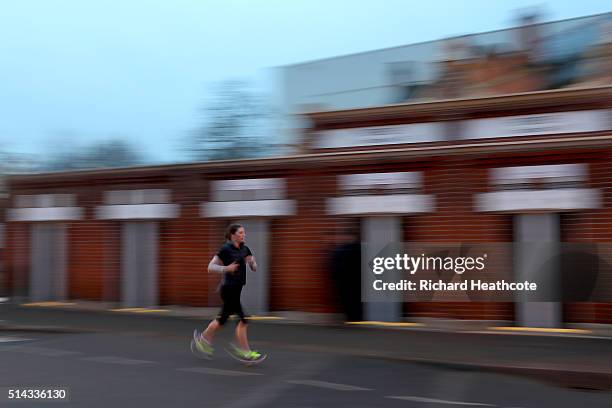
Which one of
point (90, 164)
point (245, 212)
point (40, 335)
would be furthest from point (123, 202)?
point (90, 164)

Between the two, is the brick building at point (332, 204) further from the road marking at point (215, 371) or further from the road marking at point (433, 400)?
the road marking at point (433, 400)

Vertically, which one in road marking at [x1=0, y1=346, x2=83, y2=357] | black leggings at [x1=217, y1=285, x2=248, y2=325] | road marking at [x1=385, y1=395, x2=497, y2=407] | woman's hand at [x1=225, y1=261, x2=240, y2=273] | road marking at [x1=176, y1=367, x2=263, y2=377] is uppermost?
woman's hand at [x1=225, y1=261, x2=240, y2=273]

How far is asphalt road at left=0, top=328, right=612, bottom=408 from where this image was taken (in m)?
5.79

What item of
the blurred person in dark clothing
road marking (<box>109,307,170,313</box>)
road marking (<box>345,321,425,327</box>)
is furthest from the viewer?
road marking (<box>109,307,170,313</box>)

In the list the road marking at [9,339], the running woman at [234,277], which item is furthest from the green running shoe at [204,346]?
the road marking at [9,339]

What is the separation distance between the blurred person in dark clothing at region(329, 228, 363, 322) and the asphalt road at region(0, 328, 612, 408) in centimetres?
265

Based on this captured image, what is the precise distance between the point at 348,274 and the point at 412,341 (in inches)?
81.3

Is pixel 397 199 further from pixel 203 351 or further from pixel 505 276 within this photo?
pixel 203 351

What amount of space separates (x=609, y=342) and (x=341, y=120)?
6911 mm

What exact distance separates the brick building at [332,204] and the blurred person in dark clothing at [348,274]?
→ 394mm

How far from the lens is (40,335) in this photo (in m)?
10.3

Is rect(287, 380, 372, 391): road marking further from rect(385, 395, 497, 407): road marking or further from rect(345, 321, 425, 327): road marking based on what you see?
rect(345, 321, 425, 327): road marking

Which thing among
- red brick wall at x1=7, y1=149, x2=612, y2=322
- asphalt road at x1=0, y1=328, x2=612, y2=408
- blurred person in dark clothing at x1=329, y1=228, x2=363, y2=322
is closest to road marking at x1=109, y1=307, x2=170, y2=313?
red brick wall at x1=7, y1=149, x2=612, y2=322

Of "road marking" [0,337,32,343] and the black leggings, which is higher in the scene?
the black leggings
